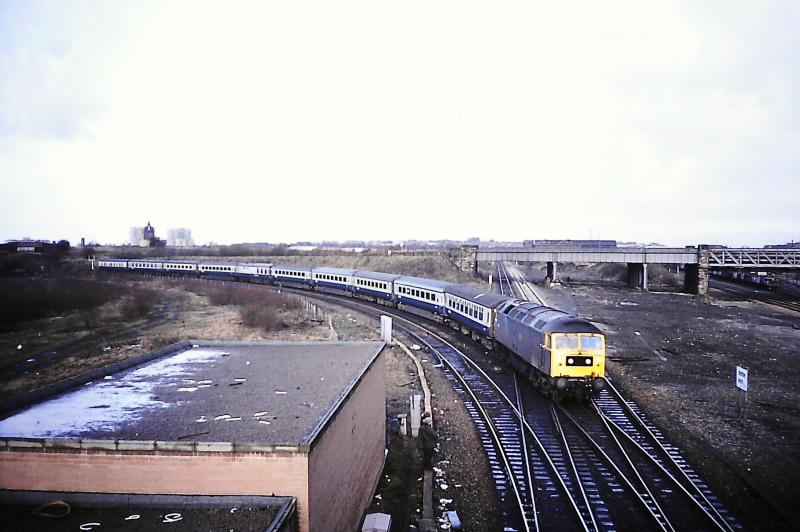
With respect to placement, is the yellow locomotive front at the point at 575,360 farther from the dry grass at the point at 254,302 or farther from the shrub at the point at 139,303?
the shrub at the point at 139,303

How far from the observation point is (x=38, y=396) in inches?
392

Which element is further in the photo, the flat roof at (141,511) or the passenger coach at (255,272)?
the passenger coach at (255,272)

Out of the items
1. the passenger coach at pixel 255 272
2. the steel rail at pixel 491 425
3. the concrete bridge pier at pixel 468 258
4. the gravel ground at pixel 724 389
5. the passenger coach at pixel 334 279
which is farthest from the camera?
the concrete bridge pier at pixel 468 258

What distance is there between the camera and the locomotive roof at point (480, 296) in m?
23.9

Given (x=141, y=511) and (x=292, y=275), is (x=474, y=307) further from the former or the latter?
(x=292, y=275)

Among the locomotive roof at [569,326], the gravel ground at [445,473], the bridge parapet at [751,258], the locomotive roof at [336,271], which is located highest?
the bridge parapet at [751,258]

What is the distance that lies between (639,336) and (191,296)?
43.2 metres

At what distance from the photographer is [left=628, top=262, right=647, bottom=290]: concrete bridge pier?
56.9m

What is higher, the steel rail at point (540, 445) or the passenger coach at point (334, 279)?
the passenger coach at point (334, 279)

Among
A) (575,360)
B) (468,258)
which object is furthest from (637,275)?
(575,360)

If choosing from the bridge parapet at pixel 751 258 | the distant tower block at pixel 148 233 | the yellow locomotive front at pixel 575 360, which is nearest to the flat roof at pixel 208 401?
the yellow locomotive front at pixel 575 360

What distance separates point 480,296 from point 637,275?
1681 inches

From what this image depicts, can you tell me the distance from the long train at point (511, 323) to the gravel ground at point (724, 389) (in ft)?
10.7

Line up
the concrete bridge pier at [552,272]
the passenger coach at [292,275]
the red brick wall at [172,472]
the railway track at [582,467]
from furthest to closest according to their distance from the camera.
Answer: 1. the concrete bridge pier at [552,272]
2. the passenger coach at [292,275]
3. the railway track at [582,467]
4. the red brick wall at [172,472]
